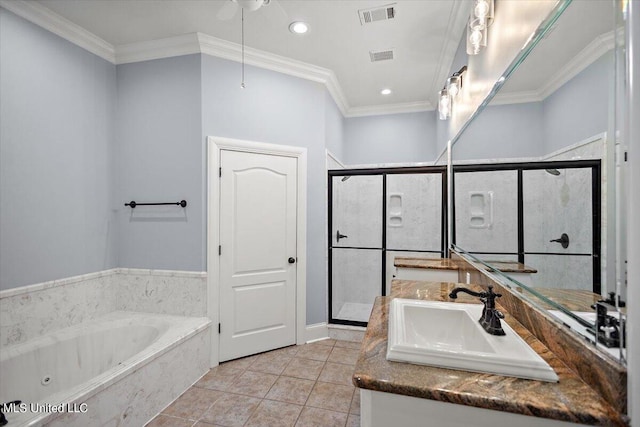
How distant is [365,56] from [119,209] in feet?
9.03

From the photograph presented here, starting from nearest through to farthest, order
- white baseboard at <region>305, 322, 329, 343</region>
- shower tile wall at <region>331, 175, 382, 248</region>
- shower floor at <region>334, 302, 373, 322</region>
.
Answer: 1. white baseboard at <region>305, 322, 329, 343</region>
2. shower floor at <region>334, 302, 373, 322</region>
3. shower tile wall at <region>331, 175, 382, 248</region>

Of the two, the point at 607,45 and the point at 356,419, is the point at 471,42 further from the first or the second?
the point at 356,419

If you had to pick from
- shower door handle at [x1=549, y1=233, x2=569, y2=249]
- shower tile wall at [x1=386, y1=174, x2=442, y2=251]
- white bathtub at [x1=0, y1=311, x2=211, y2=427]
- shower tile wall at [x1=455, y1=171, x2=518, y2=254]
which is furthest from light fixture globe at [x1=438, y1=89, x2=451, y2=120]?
white bathtub at [x1=0, y1=311, x2=211, y2=427]

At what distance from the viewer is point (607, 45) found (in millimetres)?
757

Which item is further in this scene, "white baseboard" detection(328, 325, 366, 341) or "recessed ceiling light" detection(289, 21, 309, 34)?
"white baseboard" detection(328, 325, 366, 341)

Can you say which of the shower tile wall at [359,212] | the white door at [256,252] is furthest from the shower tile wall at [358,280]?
the white door at [256,252]

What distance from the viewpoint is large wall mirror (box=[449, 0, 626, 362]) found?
741 mm

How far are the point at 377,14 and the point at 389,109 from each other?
1.91 meters

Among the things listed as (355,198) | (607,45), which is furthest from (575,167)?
(355,198)

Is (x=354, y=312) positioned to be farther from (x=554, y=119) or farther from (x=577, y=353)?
(x=554, y=119)

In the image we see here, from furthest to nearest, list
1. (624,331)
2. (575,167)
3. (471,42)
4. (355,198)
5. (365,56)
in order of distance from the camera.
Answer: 1. (355,198)
2. (365,56)
3. (471,42)
4. (575,167)
5. (624,331)

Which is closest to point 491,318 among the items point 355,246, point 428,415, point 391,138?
point 428,415

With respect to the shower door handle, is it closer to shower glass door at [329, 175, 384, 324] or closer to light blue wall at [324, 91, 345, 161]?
shower glass door at [329, 175, 384, 324]

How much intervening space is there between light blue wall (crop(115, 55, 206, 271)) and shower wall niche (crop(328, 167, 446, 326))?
4.61ft
